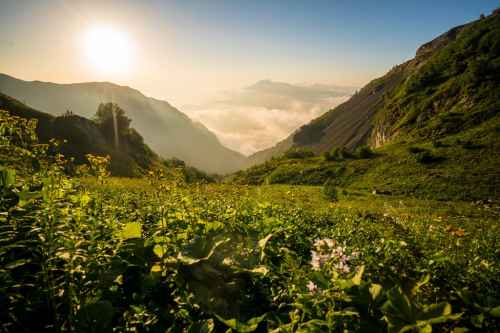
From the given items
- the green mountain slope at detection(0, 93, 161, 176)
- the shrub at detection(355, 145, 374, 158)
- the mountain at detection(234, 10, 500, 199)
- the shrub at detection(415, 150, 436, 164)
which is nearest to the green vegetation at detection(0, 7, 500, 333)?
the mountain at detection(234, 10, 500, 199)

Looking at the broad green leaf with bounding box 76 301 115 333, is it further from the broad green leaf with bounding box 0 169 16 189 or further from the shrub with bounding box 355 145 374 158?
the shrub with bounding box 355 145 374 158

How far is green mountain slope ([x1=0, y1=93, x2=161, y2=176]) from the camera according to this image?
103 metres

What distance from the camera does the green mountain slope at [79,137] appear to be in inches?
4072

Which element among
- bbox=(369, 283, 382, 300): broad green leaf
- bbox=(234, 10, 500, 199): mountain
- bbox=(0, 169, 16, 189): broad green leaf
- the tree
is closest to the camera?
bbox=(369, 283, 382, 300): broad green leaf

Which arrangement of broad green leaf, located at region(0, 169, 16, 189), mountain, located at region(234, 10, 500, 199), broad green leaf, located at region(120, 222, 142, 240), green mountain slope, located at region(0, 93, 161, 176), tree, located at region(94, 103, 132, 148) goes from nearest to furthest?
Answer: broad green leaf, located at region(0, 169, 16, 189), broad green leaf, located at region(120, 222, 142, 240), mountain, located at region(234, 10, 500, 199), green mountain slope, located at region(0, 93, 161, 176), tree, located at region(94, 103, 132, 148)

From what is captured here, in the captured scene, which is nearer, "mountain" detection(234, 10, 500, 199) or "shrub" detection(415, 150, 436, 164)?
"mountain" detection(234, 10, 500, 199)

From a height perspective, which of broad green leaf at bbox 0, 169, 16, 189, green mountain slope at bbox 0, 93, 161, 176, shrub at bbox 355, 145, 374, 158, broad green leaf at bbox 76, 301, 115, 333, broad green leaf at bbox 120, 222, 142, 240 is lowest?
broad green leaf at bbox 76, 301, 115, 333

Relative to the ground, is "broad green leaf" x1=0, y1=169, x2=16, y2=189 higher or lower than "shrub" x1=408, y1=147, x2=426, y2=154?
lower

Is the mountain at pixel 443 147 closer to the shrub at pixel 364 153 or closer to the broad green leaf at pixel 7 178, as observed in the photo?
the shrub at pixel 364 153

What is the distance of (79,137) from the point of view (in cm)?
11225

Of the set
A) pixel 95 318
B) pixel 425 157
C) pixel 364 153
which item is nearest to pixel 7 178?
pixel 95 318

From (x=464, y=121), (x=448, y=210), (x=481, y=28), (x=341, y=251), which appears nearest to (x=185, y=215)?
(x=341, y=251)

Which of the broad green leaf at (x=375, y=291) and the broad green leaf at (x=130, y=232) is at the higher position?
the broad green leaf at (x=130, y=232)

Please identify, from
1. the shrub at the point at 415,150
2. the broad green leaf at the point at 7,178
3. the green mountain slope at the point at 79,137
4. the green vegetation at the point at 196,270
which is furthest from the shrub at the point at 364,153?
the green mountain slope at the point at 79,137
